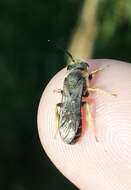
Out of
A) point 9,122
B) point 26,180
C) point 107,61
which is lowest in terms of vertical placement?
point 26,180

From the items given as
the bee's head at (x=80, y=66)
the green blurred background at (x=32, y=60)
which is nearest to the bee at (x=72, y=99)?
the bee's head at (x=80, y=66)

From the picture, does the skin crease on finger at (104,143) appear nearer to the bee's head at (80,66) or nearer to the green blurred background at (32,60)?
the bee's head at (80,66)

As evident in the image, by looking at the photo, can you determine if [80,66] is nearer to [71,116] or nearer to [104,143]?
[71,116]

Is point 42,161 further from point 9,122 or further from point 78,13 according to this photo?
point 78,13

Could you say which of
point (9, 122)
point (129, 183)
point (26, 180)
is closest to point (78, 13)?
point (9, 122)

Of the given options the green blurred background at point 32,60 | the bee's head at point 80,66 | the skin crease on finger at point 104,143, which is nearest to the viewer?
the skin crease on finger at point 104,143

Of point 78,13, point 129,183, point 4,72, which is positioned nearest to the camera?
point 129,183

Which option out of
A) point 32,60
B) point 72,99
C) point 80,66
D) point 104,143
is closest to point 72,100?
point 72,99
